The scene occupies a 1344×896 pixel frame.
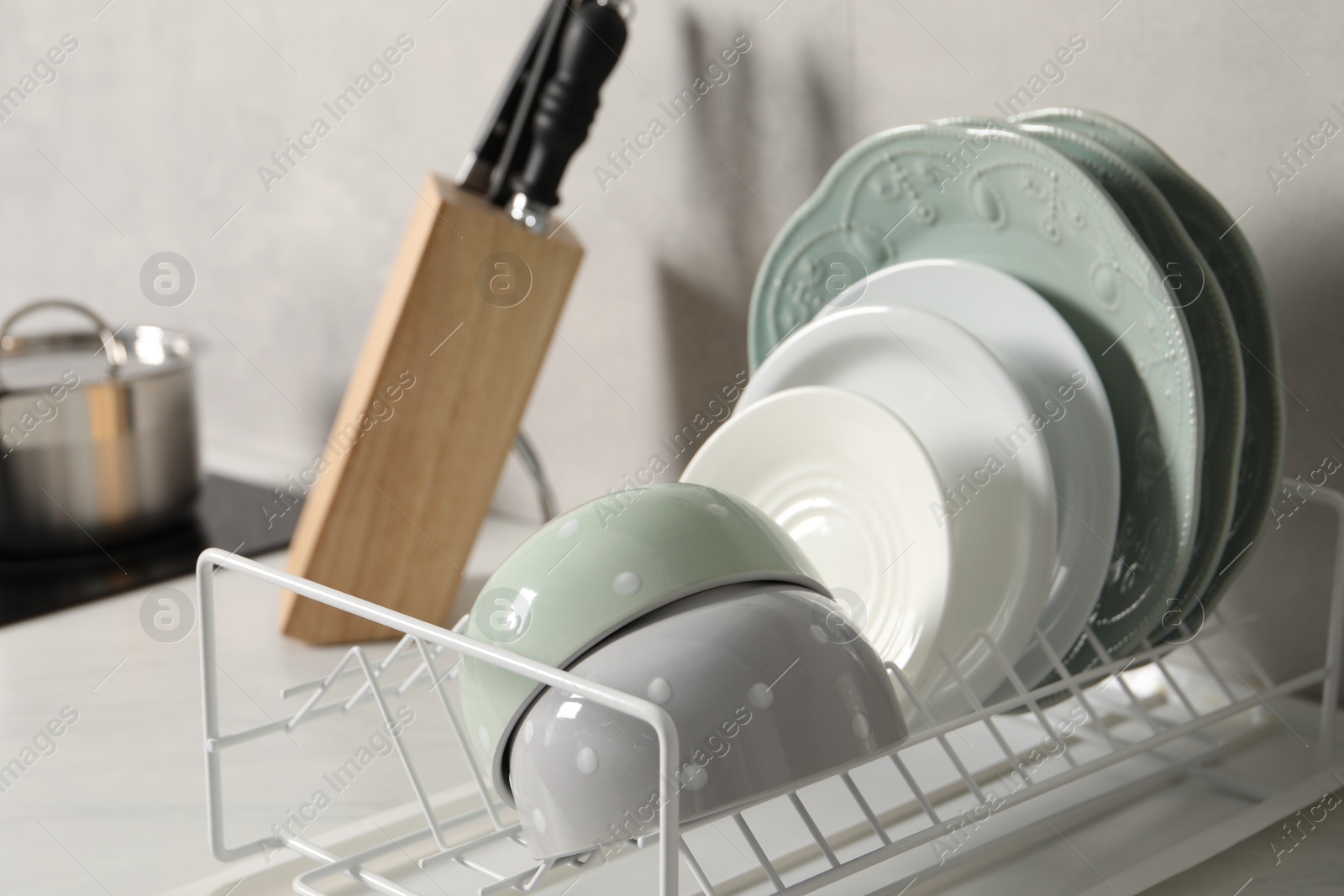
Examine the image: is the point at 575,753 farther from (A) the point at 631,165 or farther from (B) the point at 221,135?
(B) the point at 221,135

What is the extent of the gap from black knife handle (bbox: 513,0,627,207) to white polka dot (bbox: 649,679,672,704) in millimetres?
553

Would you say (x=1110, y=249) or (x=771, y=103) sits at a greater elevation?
(x=771, y=103)

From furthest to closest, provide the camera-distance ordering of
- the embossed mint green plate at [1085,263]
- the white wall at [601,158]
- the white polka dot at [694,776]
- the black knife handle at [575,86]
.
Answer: the black knife handle at [575,86] < the white wall at [601,158] < the embossed mint green plate at [1085,263] < the white polka dot at [694,776]

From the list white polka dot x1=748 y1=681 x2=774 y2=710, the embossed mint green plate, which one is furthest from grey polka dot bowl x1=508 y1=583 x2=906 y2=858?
the embossed mint green plate

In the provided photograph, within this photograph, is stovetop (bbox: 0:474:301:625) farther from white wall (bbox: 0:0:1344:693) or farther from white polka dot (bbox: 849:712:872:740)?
white polka dot (bbox: 849:712:872:740)

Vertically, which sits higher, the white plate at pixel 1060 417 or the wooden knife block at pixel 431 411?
the wooden knife block at pixel 431 411

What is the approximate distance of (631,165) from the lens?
1031mm

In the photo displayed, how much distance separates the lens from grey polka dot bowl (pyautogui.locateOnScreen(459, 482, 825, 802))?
455mm

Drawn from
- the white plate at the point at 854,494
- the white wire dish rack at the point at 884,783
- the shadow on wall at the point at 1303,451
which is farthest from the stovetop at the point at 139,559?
the shadow on wall at the point at 1303,451

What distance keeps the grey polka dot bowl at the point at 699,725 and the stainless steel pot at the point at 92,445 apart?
2.54 feet

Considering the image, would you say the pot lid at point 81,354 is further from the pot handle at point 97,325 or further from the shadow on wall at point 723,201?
the shadow on wall at point 723,201

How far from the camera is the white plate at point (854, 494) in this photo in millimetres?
595

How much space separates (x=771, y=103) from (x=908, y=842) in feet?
1.96

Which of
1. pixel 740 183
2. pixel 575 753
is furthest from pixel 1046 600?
pixel 740 183
